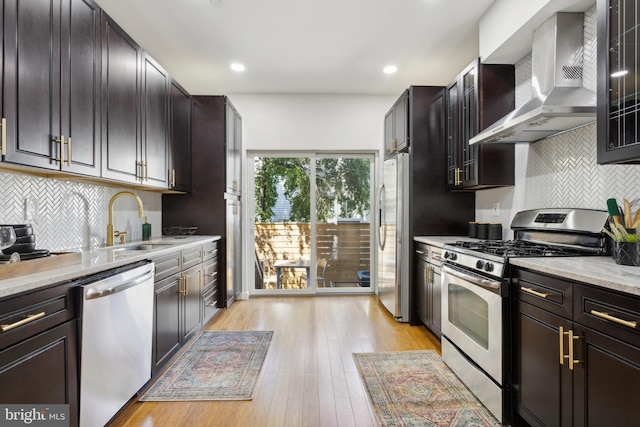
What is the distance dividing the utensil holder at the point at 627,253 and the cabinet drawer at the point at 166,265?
2589 mm

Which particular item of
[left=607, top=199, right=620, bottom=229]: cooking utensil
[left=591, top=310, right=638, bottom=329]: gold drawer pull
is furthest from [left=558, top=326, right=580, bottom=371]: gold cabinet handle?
[left=607, top=199, right=620, bottom=229]: cooking utensil

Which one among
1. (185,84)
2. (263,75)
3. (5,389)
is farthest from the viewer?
(185,84)

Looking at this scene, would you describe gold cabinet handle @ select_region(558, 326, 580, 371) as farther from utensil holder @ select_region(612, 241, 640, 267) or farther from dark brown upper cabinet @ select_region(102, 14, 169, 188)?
dark brown upper cabinet @ select_region(102, 14, 169, 188)

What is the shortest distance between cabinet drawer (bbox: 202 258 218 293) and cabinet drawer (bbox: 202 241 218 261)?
0.16 ft

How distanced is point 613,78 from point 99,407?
2826 millimetres

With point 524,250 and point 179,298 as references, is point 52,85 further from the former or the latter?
point 524,250

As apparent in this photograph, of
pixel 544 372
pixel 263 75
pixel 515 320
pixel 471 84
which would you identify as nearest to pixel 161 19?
pixel 263 75

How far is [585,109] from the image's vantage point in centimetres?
195

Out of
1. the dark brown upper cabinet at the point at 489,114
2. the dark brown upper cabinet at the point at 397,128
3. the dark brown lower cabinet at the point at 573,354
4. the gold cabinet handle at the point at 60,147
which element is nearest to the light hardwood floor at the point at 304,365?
the dark brown lower cabinet at the point at 573,354

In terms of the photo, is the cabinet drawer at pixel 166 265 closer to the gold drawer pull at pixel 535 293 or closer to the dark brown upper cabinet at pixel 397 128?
the gold drawer pull at pixel 535 293

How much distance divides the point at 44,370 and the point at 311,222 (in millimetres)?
3647

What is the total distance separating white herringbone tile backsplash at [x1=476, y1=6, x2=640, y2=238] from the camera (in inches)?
80.1

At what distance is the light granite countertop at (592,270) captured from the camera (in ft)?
4.01

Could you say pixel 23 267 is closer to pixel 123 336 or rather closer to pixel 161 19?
pixel 123 336
